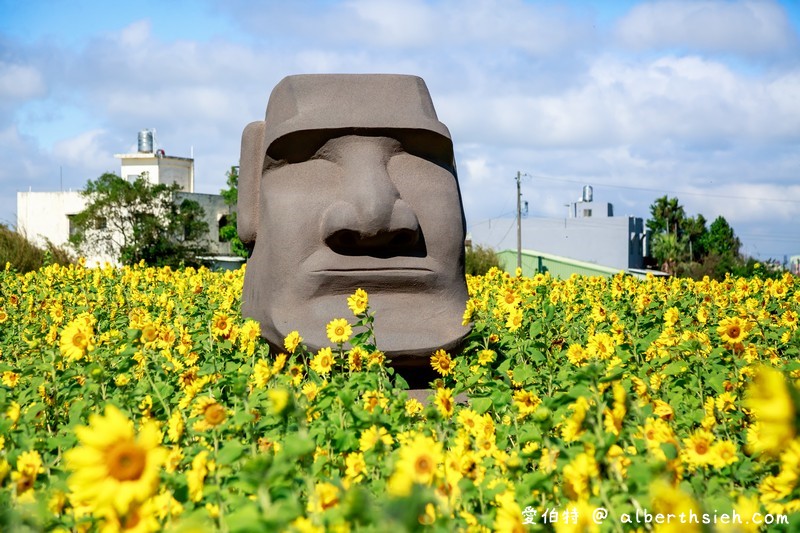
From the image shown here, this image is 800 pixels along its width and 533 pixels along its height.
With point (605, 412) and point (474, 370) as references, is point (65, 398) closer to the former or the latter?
point (474, 370)

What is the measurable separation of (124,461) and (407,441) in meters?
1.13

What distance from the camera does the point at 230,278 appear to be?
37.9ft

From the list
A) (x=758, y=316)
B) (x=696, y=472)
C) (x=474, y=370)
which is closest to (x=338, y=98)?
(x=474, y=370)

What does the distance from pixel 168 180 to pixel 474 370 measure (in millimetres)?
41141

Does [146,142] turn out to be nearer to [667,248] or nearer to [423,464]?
[667,248]

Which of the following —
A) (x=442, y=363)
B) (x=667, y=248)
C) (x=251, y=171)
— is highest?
(x=251, y=171)

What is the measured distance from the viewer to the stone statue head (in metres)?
5.80

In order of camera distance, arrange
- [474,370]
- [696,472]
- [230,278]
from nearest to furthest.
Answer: [696,472] < [474,370] < [230,278]

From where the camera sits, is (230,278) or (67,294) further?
(230,278)

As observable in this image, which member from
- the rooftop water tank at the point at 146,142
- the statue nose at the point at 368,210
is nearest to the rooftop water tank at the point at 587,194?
the rooftop water tank at the point at 146,142

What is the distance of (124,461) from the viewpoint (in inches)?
76.0

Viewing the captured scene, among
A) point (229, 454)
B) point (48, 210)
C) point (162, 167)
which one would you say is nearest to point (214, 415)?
point (229, 454)

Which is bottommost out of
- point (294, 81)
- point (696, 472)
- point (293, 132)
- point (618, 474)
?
point (696, 472)

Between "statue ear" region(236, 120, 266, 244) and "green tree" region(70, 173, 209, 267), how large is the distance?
26.3 meters
